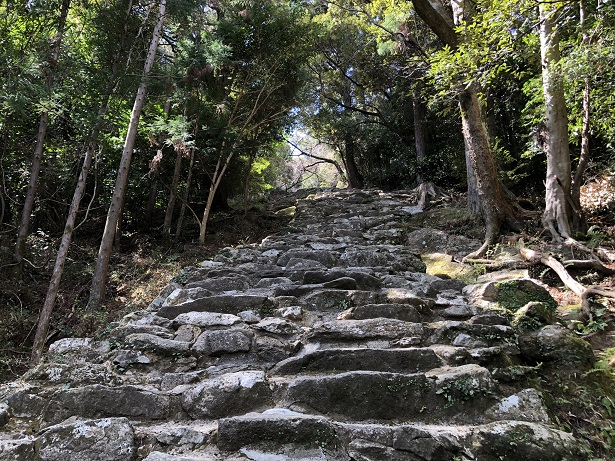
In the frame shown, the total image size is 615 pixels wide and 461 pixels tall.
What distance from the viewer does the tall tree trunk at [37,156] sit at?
6.49 metres

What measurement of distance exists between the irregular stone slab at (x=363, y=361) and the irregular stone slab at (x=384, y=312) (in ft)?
2.28

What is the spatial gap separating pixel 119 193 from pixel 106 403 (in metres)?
5.10

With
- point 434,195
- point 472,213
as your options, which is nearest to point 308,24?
point 434,195

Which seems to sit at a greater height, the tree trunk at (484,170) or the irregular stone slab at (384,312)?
the tree trunk at (484,170)

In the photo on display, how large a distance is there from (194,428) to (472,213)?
21.2ft

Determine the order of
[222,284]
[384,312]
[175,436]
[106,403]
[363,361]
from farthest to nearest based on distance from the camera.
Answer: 1. [222,284]
2. [384,312]
3. [363,361]
4. [106,403]
5. [175,436]

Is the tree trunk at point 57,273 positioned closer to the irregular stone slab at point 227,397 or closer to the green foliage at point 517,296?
the irregular stone slab at point 227,397

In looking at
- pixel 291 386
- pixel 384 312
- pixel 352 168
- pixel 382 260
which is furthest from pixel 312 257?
pixel 352 168

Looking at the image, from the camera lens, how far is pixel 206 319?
12.6 feet

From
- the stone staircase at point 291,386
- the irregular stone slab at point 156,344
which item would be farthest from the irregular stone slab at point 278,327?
the irregular stone slab at point 156,344

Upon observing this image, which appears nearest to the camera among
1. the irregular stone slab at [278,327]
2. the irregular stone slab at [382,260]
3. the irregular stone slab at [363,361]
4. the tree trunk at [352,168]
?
the irregular stone slab at [363,361]

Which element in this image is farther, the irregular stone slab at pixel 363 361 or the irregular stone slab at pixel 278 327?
the irregular stone slab at pixel 278 327

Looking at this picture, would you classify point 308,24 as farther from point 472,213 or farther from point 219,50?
point 472,213

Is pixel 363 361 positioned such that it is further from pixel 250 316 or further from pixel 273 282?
pixel 273 282
